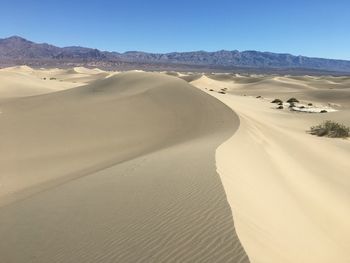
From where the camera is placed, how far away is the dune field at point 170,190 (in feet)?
17.6

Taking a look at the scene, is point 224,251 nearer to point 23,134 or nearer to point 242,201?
point 242,201

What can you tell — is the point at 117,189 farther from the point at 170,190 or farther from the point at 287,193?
the point at 287,193

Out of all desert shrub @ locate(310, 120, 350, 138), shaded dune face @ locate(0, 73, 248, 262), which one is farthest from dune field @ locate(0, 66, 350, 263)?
desert shrub @ locate(310, 120, 350, 138)

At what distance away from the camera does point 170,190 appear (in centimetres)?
722

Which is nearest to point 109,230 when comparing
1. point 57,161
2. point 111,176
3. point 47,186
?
point 111,176

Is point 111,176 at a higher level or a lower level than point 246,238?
lower

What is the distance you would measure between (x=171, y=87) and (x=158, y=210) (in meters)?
18.3

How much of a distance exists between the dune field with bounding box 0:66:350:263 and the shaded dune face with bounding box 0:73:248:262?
0.03m

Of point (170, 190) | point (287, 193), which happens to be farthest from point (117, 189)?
point (287, 193)

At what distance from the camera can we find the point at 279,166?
37.3 ft

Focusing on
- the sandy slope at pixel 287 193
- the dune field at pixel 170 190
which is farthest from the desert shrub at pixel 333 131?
the sandy slope at pixel 287 193

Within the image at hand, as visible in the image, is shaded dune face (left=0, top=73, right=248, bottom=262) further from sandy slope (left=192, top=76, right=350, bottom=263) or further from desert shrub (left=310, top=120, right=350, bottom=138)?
desert shrub (left=310, top=120, right=350, bottom=138)

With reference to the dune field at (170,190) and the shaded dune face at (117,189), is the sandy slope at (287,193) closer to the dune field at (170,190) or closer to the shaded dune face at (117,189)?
the dune field at (170,190)

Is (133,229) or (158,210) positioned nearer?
(133,229)
